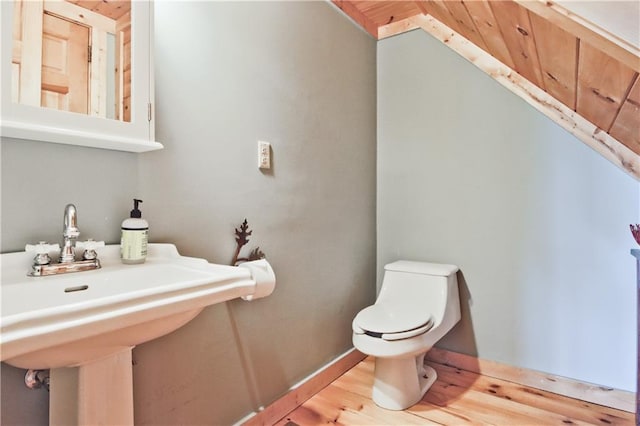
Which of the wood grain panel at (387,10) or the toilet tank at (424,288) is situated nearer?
the toilet tank at (424,288)

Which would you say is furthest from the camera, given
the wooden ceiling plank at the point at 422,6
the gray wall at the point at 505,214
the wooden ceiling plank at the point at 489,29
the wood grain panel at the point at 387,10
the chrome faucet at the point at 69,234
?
the wood grain panel at the point at 387,10

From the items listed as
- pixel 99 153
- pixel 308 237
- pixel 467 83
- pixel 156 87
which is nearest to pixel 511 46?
pixel 467 83

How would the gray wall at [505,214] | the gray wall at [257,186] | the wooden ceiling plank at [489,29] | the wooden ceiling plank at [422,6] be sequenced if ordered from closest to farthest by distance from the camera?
the gray wall at [257,186], the wooden ceiling plank at [489,29], the gray wall at [505,214], the wooden ceiling plank at [422,6]

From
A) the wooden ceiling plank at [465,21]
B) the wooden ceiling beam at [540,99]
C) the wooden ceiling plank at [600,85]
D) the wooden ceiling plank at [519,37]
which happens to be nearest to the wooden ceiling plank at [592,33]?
the wooden ceiling plank at [600,85]

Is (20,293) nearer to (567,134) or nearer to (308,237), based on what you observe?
(308,237)

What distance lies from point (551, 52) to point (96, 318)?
158cm

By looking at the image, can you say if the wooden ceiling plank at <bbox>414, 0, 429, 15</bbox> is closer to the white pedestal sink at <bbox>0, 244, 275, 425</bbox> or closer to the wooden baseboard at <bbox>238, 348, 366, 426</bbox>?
the white pedestal sink at <bbox>0, 244, 275, 425</bbox>

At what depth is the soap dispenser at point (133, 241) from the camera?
1019 millimetres

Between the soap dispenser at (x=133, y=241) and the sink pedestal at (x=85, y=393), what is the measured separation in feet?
0.92

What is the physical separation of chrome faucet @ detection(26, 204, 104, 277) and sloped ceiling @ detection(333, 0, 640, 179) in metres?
1.33

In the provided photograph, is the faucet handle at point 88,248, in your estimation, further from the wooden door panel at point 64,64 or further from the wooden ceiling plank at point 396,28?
the wooden ceiling plank at point 396,28

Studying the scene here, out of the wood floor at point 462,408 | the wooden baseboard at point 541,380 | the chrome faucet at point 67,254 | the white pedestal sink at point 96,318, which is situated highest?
the chrome faucet at point 67,254

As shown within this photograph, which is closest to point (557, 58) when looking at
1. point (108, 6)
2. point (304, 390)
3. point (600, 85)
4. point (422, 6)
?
point (600, 85)

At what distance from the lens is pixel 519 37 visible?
1409 mm
